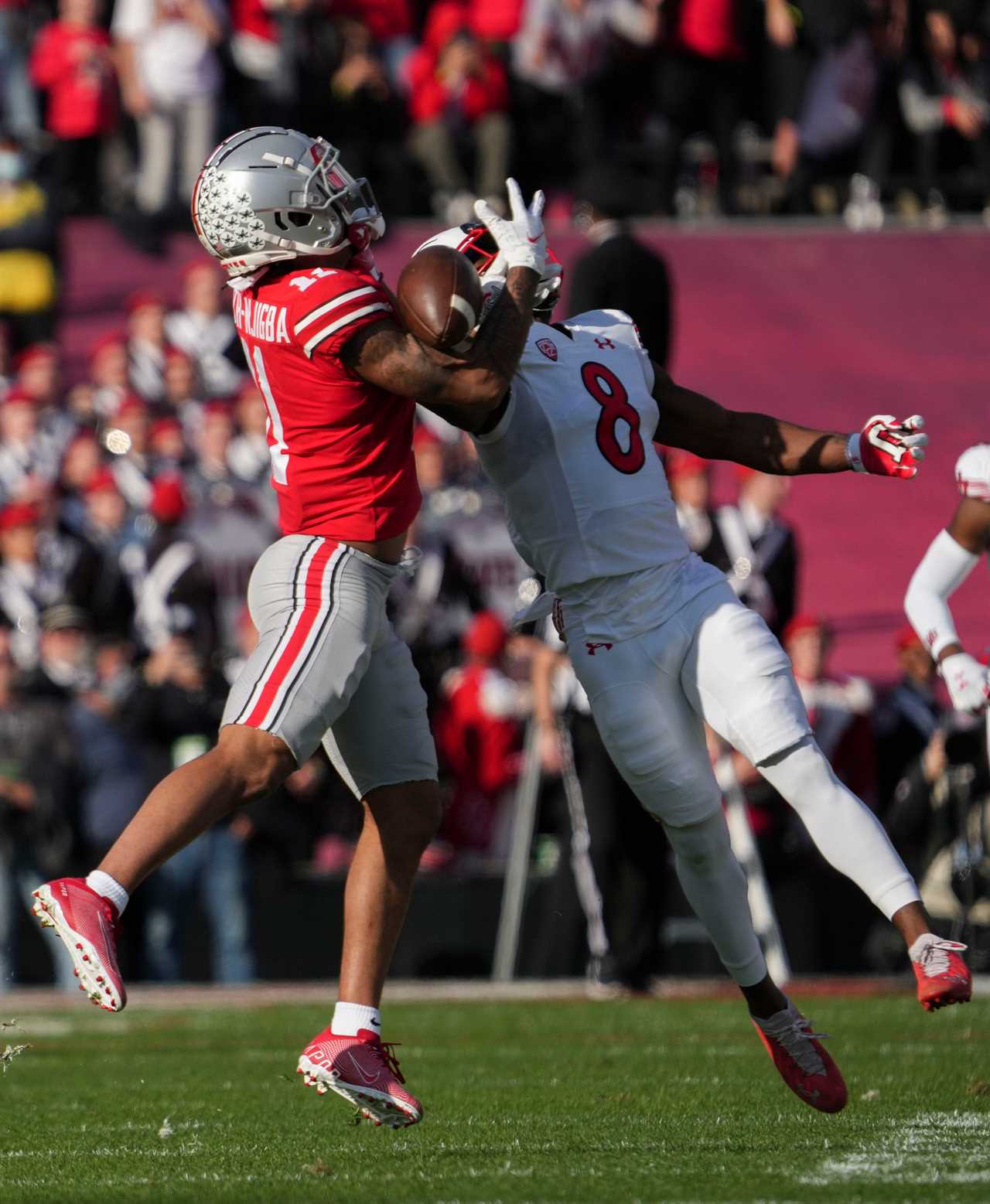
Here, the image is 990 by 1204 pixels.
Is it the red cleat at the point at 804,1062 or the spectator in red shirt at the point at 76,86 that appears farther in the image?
the spectator in red shirt at the point at 76,86

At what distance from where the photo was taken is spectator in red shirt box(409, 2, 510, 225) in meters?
13.2

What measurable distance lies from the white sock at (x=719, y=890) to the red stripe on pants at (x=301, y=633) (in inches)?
35.4

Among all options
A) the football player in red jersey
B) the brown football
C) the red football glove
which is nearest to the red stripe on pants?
the football player in red jersey

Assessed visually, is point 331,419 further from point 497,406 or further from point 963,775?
point 963,775

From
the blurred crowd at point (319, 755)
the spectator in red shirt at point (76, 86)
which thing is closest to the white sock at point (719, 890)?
the blurred crowd at point (319, 755)

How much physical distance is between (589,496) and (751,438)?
470 mm

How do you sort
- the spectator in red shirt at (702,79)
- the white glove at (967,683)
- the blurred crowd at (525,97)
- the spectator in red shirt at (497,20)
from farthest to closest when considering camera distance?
the spectator in red shirt at (702,79) < the spectator in red shirt at (497,20) < the blurred crowd at (525,97) < the white glove at (967,683)

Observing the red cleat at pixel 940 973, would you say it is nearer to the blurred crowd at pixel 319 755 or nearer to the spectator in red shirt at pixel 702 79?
the blurred crowd at pixel 319 755

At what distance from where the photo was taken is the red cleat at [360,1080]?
4.55 metres

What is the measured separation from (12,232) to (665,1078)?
8.08 metres

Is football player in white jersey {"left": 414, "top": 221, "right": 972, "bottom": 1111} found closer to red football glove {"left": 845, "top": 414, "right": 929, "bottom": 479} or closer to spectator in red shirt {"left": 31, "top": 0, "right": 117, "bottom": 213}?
red football glove {"left": 845, "top": 414, "right": 929, "bottom": 479}

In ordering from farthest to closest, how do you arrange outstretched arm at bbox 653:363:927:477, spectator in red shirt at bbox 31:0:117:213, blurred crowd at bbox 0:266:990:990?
spectator in red shirt at bbox 31:0:117:213 < blurred crowd at bbox 0:266:990:990 < outstretched arm at bbox 653:363:927:477

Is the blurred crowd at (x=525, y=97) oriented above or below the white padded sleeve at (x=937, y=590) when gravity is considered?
above

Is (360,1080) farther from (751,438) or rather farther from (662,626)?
(751,438)
